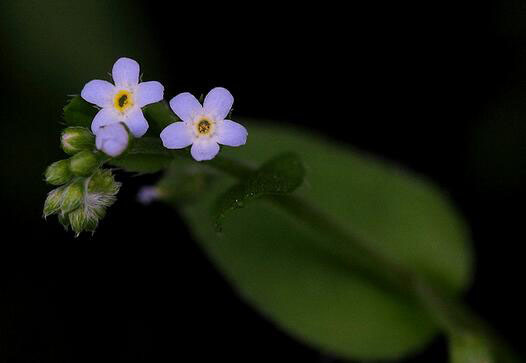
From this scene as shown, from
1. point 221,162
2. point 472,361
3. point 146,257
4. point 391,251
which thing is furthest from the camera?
point 146,257

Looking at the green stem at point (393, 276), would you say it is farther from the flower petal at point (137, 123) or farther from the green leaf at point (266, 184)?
the flower petal at point (137, 123)

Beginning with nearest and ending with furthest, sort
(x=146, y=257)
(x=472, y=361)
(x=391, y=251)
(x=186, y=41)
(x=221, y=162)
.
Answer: (x=221, y=162), (x=472, y=361), (x=391, y=251), (x=146, y=257), (x=186, y=41)

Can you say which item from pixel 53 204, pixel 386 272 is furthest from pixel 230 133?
pixel 386 272

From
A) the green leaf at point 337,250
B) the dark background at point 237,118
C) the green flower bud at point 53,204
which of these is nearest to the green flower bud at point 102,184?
the green flower bud at point 53,204

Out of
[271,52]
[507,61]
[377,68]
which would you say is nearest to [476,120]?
[507,61]

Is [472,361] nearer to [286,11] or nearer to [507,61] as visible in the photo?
[507,61]

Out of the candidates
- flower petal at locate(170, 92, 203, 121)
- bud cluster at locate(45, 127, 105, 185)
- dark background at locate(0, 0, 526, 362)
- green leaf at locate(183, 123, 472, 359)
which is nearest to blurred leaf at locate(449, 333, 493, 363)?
green leaf at locate(183, 123, 472, 359)

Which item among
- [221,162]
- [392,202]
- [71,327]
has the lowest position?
[71,327]

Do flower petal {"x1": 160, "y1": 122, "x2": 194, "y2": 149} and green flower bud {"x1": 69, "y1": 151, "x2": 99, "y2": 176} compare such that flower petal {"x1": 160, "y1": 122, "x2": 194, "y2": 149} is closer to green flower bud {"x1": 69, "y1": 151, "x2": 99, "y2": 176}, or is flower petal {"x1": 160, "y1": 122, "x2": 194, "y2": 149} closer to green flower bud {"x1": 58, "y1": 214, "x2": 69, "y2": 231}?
green flower bud {"x1": 69, "y1": 151, "x2": 99, "y2": 176}
